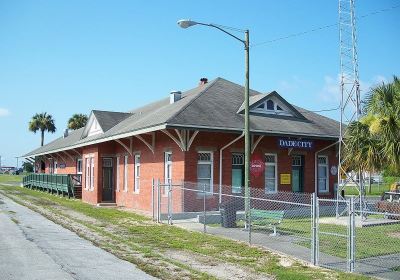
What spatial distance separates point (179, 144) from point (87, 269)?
10.6 meters

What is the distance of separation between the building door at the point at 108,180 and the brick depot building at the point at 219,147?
62 centimetres

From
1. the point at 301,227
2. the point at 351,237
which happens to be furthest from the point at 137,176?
the point at 351,237

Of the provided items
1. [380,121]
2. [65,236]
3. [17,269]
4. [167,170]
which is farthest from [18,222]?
[380,121]

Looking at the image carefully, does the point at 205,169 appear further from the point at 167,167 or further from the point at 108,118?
the point at 108,118

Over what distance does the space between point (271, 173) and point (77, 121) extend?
57021mm

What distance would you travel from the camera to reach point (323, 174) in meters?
23.9

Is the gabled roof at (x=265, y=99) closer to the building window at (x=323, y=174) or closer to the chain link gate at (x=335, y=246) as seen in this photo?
the building window at (x=323, y=174)

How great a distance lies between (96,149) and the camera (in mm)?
28031

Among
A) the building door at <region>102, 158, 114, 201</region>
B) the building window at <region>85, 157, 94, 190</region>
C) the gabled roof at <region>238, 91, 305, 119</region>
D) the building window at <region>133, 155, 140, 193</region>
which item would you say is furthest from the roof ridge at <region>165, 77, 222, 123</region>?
the building window at <region>85, 157, 94, 190</region>

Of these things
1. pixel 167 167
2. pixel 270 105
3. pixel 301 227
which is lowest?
pixel 301 227

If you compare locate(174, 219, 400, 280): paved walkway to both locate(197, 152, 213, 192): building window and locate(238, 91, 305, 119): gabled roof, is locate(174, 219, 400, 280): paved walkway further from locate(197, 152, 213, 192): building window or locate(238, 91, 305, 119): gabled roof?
locate(238, 91, 305, 119): gabled roof

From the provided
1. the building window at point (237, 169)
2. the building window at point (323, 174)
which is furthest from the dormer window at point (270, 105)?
the building window at point (323, 174)

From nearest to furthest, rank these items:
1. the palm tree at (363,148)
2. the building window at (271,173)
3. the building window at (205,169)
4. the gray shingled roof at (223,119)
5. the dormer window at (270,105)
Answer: the palm tree at (363,148) → the gray shingled roof at (223,119) → the building window at (205,169) → the building window at (271,173) → the dormer window at (270,105)

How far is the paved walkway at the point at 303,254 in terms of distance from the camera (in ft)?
31.3
